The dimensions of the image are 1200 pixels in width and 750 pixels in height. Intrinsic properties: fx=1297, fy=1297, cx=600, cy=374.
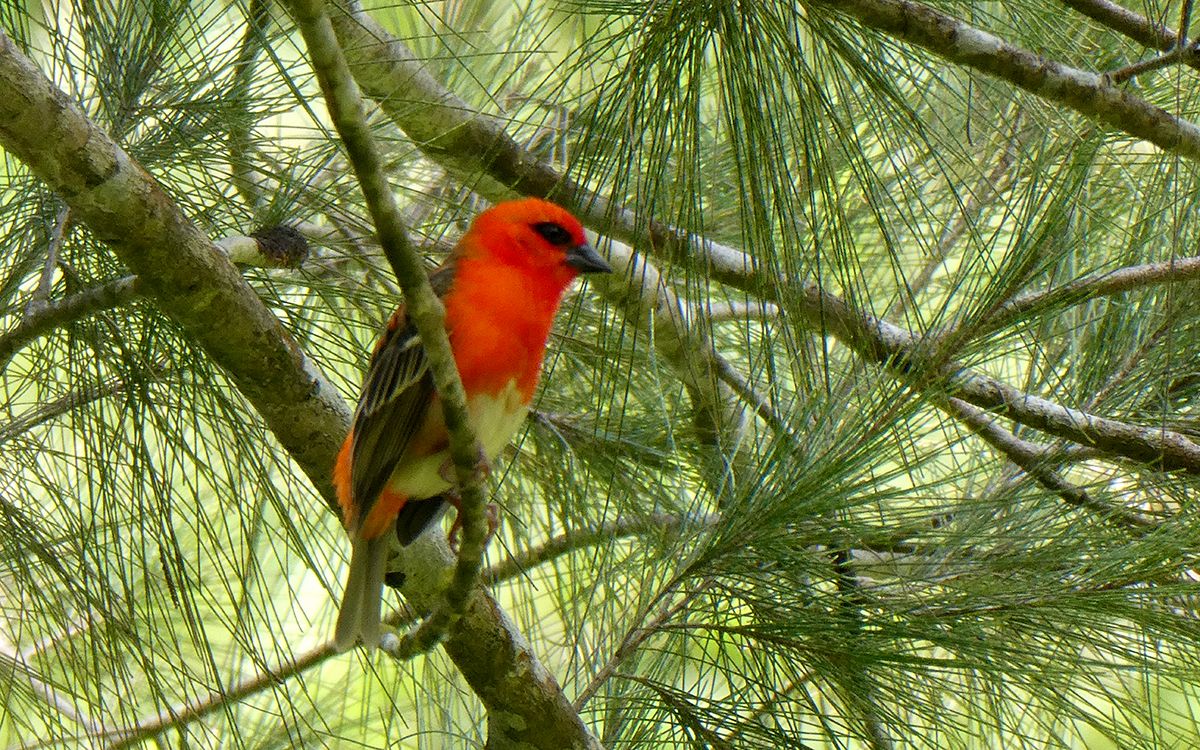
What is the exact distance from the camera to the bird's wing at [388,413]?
2090mm

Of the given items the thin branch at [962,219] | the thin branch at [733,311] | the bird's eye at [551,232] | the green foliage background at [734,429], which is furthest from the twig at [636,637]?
the thin branch at [962,219]

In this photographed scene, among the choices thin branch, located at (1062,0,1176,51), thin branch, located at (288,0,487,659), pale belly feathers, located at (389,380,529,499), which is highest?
thin branch, located at (1062,0,1176,51)

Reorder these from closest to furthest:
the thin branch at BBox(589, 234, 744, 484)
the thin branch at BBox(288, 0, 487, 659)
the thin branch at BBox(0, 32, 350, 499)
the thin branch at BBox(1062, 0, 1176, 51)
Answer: the thin branch at BBox(288, 0, 487, 659)
the thin branch at BBox(0, 32, 350, 499)
the thin branch at BBox(1062, 0, 1176, 51)
the thin branch at BBox(589, 234, 744, 484)

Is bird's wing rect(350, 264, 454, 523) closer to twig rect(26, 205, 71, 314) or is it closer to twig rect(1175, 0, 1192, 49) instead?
twig rect(26, 205, 71, 314)

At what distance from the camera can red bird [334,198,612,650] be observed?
210 centimetres

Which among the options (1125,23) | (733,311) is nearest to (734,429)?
(733,311)

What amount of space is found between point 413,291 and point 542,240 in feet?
3.13

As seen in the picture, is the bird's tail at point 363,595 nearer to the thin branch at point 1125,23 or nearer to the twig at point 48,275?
the twig at point 48,275

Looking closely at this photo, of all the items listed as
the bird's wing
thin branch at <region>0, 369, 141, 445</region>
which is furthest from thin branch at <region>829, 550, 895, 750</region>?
thin branch at <region>0, 369, 141, 445</region>

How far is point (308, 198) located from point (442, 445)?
523 millimetres

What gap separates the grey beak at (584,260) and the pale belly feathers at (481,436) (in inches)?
12.5

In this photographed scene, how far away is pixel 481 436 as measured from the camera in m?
2.12

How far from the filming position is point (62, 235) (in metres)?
2.13

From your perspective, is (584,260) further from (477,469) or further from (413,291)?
(413,291)
